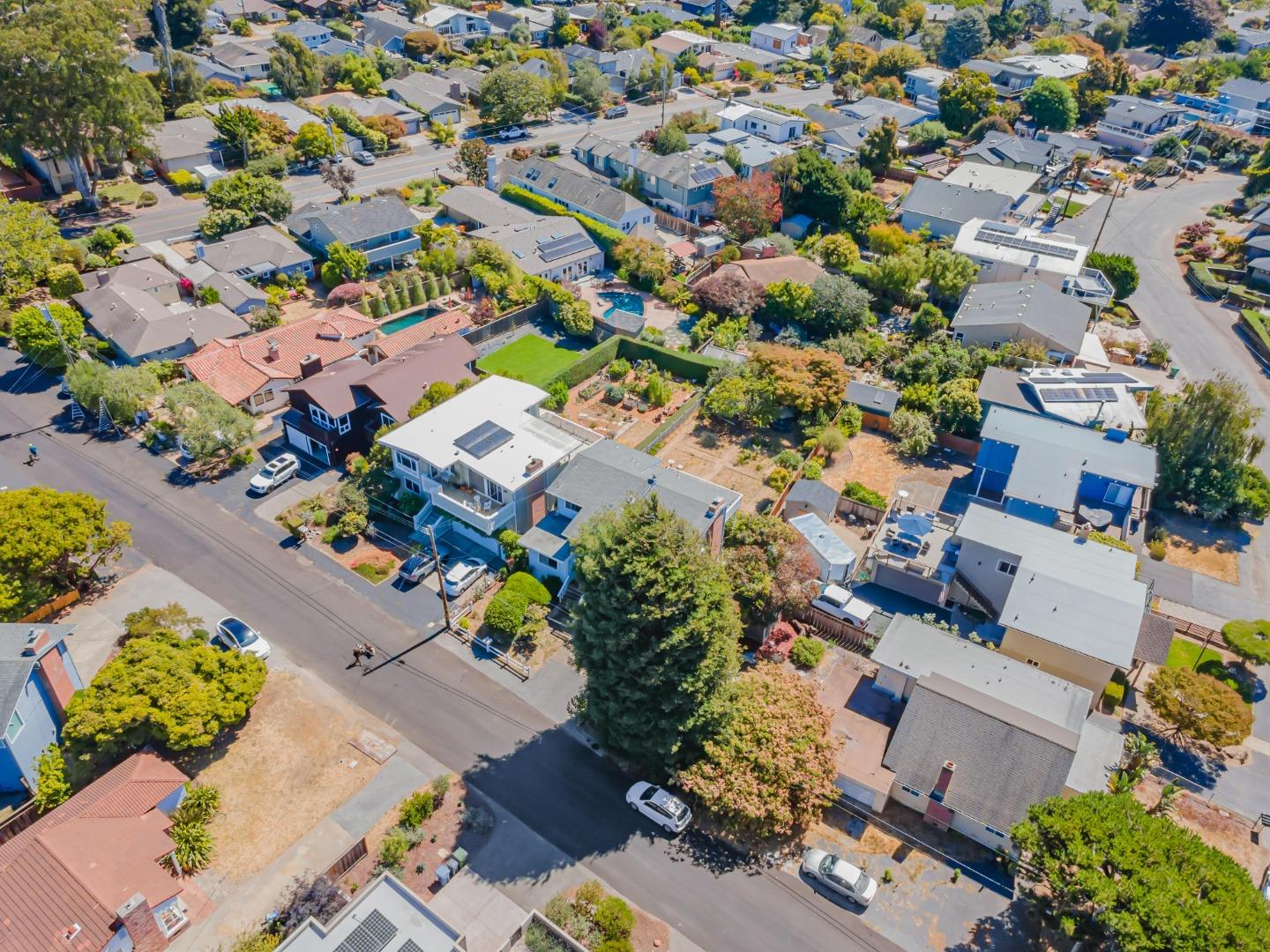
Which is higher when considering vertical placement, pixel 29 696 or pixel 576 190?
pixel 576 190

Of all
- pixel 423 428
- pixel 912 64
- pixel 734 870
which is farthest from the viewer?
pixel 912 64

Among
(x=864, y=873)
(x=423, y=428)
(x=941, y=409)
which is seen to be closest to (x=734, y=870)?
(x=864, y=873)

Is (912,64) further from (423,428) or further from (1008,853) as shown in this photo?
(1008,853)

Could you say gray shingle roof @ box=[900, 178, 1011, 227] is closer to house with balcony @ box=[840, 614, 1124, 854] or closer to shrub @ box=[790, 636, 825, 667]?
shrub @ box=[790, 636, 825, 667]

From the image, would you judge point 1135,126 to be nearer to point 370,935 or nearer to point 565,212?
point 565,212

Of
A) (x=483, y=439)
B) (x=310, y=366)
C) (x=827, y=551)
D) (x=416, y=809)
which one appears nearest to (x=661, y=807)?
(x=416, y=809)

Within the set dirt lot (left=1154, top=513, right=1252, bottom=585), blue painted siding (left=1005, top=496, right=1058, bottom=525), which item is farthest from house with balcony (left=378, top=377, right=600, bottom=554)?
dirt lot (left=1154, top=513, right=1252, bottom=585)
